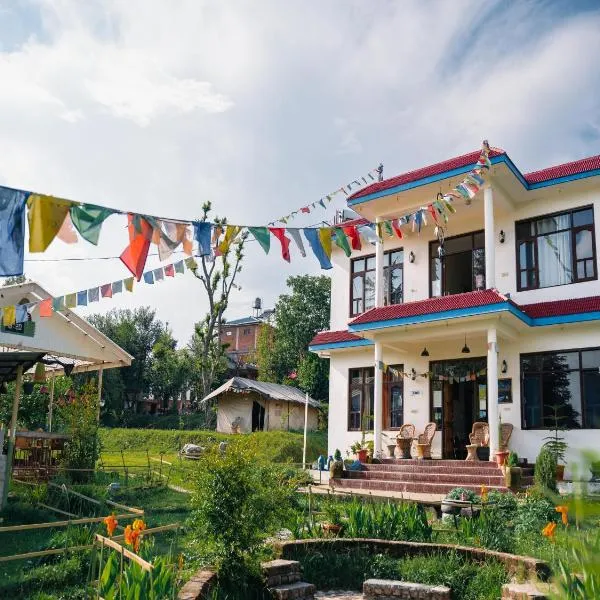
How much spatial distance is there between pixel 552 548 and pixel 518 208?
33.3ft

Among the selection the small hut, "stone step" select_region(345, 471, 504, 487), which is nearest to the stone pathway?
"stone step" select_region(345, 471, 504, 487)

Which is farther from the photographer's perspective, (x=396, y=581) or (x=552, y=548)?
(x=552, y=548)

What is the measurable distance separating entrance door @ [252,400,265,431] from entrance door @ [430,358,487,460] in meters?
16.2

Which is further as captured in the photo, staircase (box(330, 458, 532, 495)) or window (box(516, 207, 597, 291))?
window (box(516, 207, 597, 291))

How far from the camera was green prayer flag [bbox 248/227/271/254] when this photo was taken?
282 inches

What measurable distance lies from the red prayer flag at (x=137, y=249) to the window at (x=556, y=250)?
1038 cm

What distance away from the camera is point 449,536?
23.6ft

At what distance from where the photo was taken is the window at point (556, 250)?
13797mm

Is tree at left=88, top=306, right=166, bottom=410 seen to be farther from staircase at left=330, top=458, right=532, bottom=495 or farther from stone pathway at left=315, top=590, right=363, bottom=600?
stone pathway at left=315, top=590, right=363, bottom=600

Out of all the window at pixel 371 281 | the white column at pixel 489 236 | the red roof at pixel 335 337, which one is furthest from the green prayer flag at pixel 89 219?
the window at pixel 371 281

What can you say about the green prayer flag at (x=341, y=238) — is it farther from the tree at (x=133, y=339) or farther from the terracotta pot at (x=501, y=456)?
the tree at (x=133, y=339)

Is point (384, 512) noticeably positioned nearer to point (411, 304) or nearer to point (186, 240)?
point (186, 240)

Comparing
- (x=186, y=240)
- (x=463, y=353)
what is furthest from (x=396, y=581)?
(x=463, y=353)

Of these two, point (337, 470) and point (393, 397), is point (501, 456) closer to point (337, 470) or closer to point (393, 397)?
point (337, 470)
